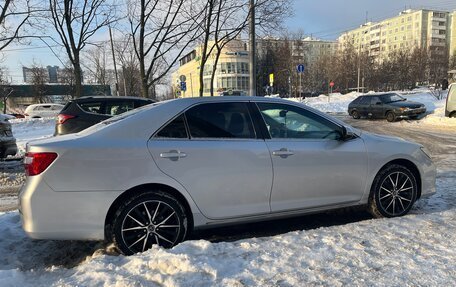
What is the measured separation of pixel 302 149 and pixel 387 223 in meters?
1.27

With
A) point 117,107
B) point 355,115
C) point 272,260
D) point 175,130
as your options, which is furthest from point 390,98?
point 272,260

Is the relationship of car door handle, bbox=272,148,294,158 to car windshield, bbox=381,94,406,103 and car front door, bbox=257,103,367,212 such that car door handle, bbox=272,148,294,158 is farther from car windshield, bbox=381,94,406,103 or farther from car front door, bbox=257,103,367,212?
car windshield, bbox=381,94,406,103

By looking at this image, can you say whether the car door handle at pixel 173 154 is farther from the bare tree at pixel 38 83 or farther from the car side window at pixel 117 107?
the bare tree at pixel 38 83

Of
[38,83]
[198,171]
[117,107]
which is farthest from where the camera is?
[38,83]

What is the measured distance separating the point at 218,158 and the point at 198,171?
250 millimetres

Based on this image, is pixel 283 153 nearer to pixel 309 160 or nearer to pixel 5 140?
pixel 309 160

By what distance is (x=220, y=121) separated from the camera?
14.6 ft

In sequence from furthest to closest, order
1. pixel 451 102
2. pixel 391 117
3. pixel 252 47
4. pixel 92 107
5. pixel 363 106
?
pixel 363 106, pixel 391 117, pixel 451 102, pixel 252 47, pixel 92 107

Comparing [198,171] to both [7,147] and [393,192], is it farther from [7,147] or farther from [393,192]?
[7,147]

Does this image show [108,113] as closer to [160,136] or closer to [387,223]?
[160,136]

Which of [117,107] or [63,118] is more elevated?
[117,107]

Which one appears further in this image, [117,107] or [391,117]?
[391,117]

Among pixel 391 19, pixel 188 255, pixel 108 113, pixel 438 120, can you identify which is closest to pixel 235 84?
pixel 391 19

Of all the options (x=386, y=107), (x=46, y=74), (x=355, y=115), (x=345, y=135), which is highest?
(x=46, y=74)
